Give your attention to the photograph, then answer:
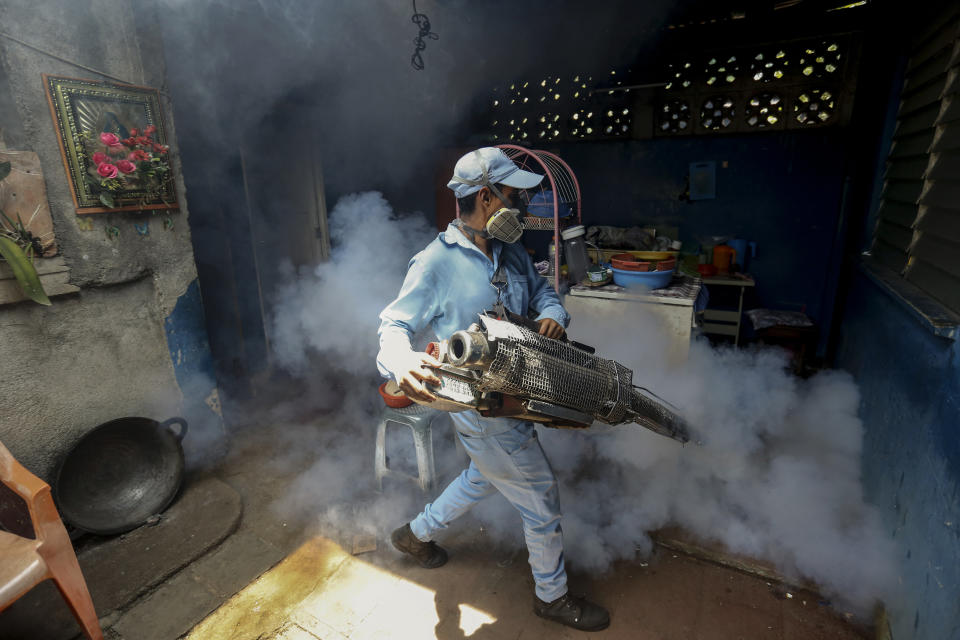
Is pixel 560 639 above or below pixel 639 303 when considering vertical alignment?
below

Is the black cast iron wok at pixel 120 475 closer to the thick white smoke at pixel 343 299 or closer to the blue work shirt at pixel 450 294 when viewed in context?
the thick white smoke at pixel 343 299

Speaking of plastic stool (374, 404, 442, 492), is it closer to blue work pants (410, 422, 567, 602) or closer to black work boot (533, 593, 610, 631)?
blue work pants (410, 422, 567, 602)

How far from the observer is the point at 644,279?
393cm

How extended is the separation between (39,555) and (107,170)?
8.51 ft

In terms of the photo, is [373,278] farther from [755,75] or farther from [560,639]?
[755,75]

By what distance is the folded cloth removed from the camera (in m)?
5.62

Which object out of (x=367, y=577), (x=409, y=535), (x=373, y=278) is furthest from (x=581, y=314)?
(x=373, y=278)

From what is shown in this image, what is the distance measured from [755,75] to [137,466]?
24.9 feet

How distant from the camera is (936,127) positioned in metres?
3.05

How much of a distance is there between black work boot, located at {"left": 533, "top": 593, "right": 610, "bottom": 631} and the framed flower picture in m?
4.10

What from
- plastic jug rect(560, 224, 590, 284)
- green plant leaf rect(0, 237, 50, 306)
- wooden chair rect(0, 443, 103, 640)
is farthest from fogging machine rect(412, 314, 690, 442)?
green plant leaf rect(0, 237, 50, 306)

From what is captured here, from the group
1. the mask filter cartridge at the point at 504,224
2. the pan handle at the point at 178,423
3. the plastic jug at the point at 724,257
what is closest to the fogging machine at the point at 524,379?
the mask filter cartridge at the point at 504,224

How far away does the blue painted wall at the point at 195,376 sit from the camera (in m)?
4.20

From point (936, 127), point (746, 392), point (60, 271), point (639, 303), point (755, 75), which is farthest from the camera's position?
point (755, 75)
